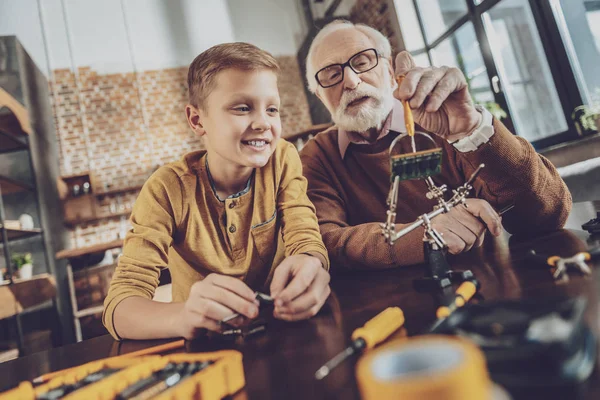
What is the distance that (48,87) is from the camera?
531 centimetres

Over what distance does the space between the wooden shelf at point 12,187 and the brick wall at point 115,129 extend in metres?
1.05

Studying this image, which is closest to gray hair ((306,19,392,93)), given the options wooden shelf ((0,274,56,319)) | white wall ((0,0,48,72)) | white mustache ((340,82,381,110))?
white mustache ((340,82,381,110))

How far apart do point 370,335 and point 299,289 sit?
0.94ft

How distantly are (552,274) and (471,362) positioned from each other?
52 centimetres

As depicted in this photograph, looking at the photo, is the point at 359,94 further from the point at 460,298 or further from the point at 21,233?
the point at 21,233

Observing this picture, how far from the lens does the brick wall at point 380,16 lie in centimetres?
465

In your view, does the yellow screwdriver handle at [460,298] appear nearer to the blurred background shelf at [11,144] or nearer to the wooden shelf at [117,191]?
the blurred background shelf at [11,144]

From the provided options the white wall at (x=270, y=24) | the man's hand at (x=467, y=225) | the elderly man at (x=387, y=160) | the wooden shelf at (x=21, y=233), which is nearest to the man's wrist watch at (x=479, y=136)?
the elderly man at (x=387, y=160)

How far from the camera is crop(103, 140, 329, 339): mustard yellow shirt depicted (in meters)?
1.08

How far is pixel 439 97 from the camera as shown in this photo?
89 cm

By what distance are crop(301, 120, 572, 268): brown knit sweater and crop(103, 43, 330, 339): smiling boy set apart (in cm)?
12

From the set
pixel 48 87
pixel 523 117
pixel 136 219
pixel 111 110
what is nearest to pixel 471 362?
pixel 136 219

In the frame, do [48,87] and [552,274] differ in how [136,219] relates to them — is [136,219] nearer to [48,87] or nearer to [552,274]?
[552,274]

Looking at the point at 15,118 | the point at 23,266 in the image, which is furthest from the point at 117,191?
the point at 23,266
